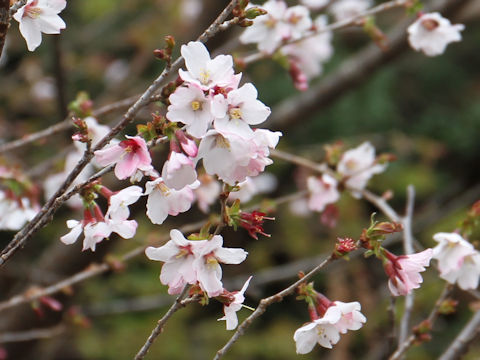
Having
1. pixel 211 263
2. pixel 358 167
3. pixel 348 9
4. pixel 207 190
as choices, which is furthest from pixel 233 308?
pixel 348 9

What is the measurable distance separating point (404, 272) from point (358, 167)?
0.79 m

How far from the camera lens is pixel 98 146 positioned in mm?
923

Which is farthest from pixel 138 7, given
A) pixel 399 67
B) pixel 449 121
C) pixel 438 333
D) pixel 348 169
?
pixel 438 333

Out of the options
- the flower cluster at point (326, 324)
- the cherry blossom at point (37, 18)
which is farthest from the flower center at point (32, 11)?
the flower cluster at point (326, 324)

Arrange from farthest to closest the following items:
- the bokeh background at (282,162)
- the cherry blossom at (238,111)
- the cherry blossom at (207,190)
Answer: the bokeh background at (282,162) < the cherry blossom at (207,190) < the cherry blossom at (238,111)

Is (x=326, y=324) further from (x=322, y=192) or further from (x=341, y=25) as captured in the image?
(x=341, y=25)

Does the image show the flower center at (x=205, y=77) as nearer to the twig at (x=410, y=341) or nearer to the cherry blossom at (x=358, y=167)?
the twig at (x=410, y=341)

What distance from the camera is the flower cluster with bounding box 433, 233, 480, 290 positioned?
1.27 m

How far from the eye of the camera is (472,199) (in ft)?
10.8

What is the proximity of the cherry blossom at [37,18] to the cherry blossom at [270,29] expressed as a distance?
2.32 ft

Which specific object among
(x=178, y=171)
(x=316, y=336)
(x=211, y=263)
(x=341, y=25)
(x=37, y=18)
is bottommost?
(x=316, y=336)

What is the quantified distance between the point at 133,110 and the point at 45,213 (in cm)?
21

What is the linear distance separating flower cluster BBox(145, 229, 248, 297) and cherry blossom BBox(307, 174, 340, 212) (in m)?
0.83

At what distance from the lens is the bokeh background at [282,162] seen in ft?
11.4
